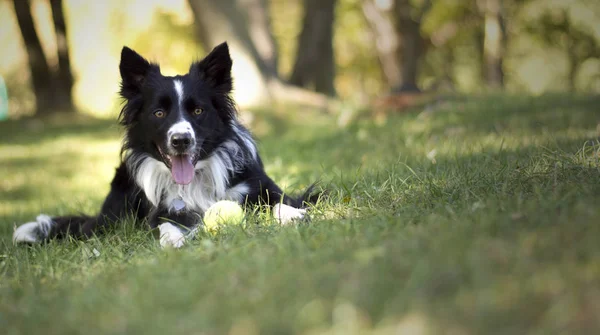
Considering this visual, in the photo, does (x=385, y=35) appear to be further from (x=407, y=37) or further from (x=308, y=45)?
(x=308, y=45)

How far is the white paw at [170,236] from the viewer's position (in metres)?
3.96

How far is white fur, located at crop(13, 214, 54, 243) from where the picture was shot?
4.86m

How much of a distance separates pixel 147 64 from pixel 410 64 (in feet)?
42.0

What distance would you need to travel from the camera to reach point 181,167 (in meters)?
4.51

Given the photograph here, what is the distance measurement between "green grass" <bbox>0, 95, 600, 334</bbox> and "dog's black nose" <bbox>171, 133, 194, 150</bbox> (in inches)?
27.9

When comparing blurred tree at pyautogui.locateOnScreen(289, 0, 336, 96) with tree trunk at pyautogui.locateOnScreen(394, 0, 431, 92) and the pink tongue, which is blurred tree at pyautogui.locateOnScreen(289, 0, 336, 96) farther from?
the pink tongue

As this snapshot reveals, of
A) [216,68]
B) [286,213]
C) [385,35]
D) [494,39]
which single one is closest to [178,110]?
[216,68]

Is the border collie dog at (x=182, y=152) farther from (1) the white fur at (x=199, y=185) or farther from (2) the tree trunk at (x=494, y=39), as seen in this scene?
(2) the tree trunk at (x=494, y=39)

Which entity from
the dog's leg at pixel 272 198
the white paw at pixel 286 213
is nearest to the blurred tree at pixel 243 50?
the dog's leg at pixel 272 198

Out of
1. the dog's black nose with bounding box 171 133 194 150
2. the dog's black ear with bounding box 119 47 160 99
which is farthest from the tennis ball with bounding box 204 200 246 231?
the dog's black ear with bounding box 119 47 160 99

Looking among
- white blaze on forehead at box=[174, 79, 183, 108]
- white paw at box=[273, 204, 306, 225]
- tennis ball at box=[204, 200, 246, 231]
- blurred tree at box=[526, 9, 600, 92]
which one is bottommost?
blurred tree at box=[526, 9, 600, 92]

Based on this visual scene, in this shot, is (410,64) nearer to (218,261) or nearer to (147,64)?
(147,64)

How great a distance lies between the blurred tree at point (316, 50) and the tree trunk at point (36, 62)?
6.19 m

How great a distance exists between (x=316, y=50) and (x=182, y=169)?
38.2 feet
